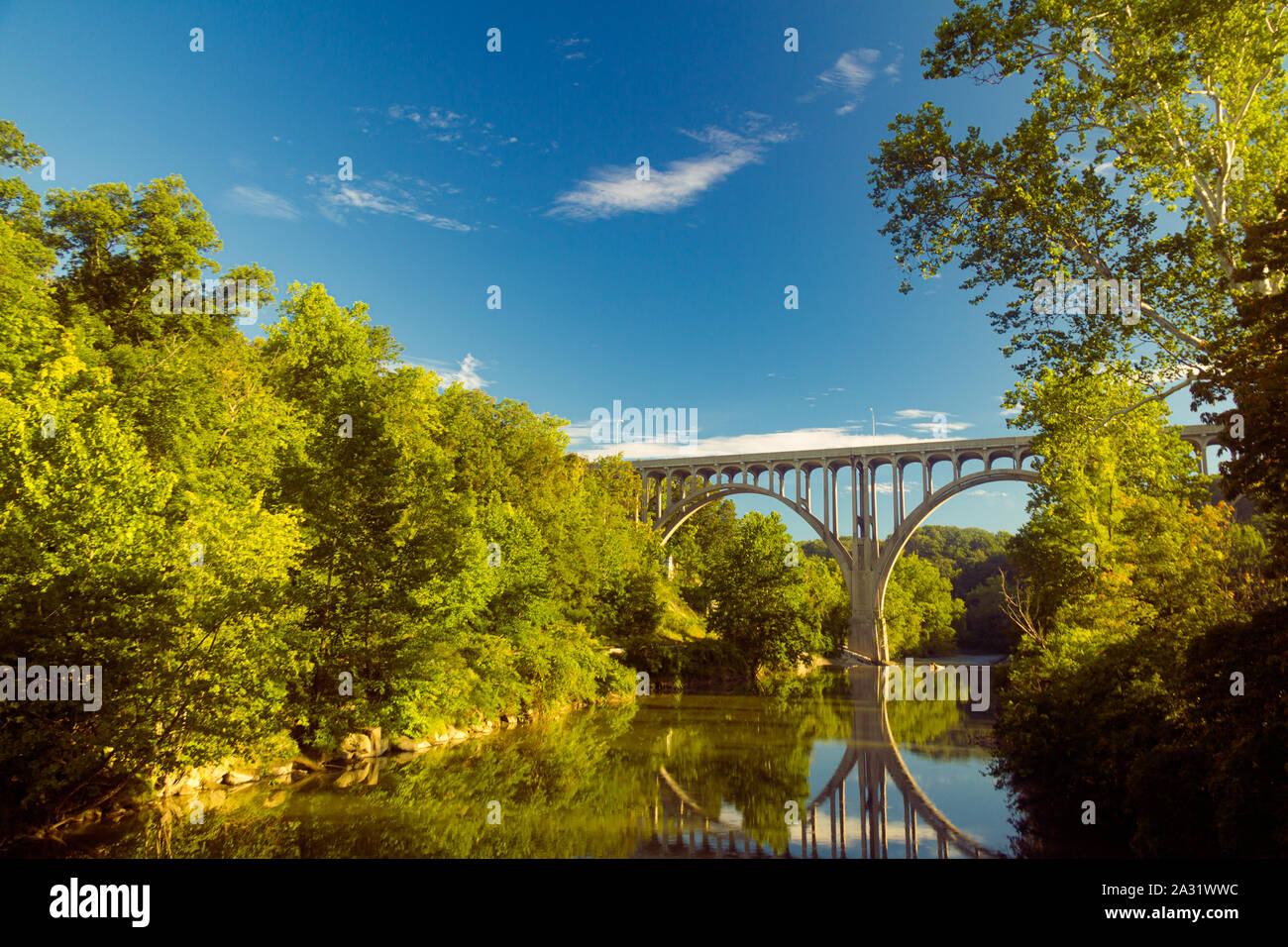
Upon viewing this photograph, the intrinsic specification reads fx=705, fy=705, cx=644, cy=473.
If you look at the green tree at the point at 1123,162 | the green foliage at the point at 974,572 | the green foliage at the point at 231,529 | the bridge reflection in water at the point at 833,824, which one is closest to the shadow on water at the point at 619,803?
the bridge reflection in water at the point at 833,824

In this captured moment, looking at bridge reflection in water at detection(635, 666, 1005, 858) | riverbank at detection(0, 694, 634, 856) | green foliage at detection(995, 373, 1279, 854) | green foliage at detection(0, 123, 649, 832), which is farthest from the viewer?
riverbank at detection(0, 694, 634, 856)

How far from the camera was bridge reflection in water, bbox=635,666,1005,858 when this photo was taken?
1132 cm

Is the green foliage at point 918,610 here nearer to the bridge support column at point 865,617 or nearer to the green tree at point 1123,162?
the bridge support column at point 865,617

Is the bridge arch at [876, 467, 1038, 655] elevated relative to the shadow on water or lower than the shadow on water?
elevated

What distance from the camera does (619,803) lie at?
47.7 ft

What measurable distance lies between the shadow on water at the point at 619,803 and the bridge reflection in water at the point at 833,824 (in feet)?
0.13

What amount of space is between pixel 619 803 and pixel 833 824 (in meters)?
4.30

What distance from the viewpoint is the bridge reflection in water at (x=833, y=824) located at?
1132 centimetres

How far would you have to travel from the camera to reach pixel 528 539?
1003 inches

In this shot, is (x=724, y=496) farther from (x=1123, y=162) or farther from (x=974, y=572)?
(x=1123, y=162)

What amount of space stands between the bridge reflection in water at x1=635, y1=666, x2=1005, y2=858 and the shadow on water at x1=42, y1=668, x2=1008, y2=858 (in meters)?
0.04

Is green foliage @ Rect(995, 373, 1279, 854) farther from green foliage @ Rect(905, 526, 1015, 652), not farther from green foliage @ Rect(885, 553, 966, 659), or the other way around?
green foliage @ Rect(885, 553, 966, 659)

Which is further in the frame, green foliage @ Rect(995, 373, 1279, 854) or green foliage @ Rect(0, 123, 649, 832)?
green foliage @ Rect(0, 123, 649, 832)

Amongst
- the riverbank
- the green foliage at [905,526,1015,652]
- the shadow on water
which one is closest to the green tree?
the shadow on water
